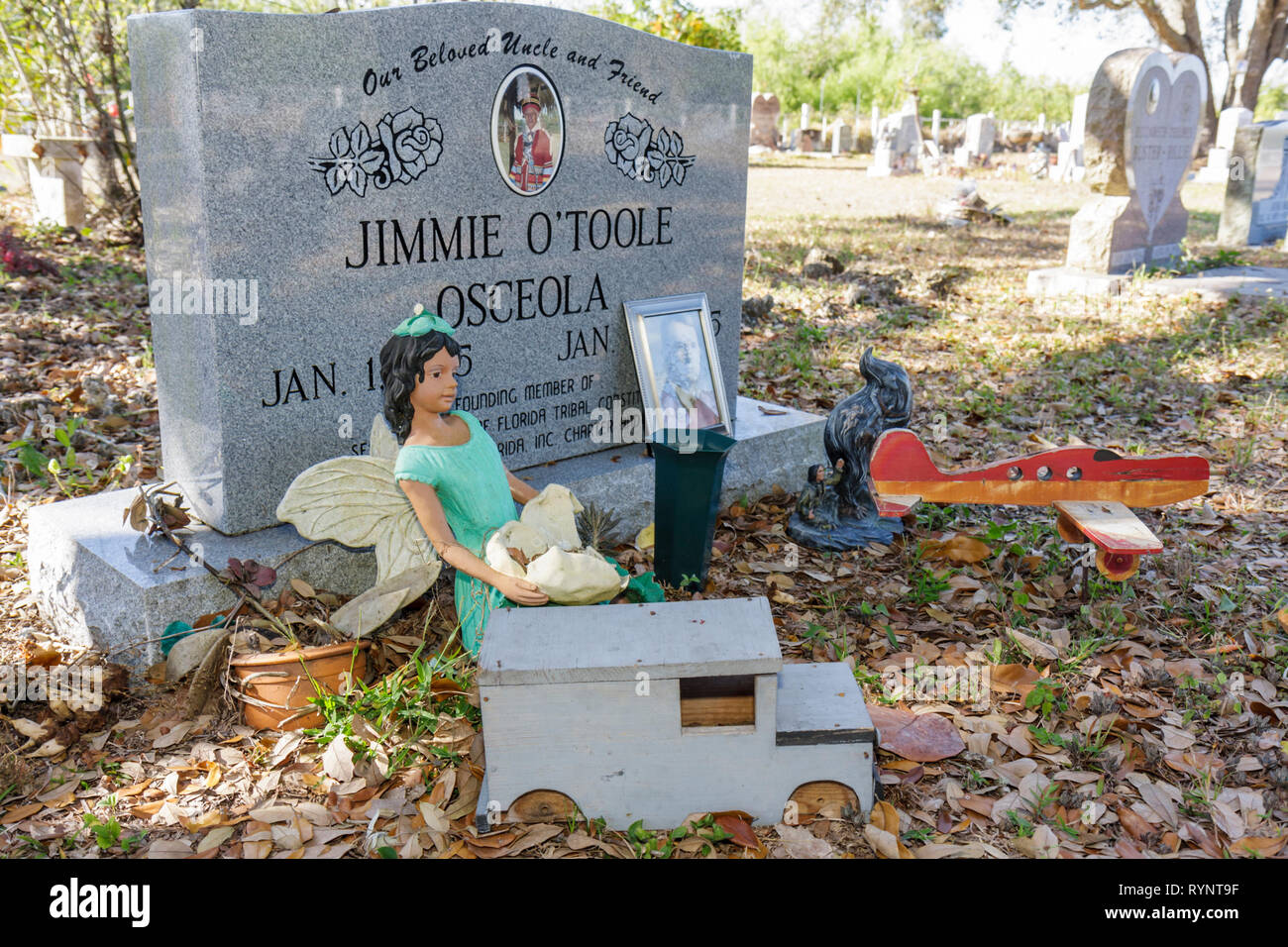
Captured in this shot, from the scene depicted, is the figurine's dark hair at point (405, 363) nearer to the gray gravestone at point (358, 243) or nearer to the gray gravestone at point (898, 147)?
Result: the gray gravestone at point (358, 243)

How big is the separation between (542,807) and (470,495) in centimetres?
104

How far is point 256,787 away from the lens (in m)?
2.86

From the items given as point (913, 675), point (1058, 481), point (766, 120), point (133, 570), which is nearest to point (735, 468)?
point (1058, 481)

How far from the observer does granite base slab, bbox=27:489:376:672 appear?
334 centimetres

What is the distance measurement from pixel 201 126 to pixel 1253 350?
7261 millimetres

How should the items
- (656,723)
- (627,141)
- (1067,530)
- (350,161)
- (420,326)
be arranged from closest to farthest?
(656,723) < (420,326) < (350,161) < (1067,530) < (627,141)

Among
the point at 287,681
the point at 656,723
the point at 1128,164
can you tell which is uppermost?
the point at 1128,164

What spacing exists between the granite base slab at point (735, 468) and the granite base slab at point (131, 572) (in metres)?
1.04

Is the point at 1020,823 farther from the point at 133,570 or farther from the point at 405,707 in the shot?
the point at 133,570

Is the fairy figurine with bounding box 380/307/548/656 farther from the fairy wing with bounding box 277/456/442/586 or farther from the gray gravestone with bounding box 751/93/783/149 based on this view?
the gray gravestone with bounding box 751/93/783/149

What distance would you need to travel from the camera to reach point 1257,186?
1291cm

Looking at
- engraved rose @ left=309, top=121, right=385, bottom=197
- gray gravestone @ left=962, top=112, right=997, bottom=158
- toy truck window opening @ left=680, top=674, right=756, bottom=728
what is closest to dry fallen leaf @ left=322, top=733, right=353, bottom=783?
toy truck window opening @ left=680, top=674, right=756, bottom=728

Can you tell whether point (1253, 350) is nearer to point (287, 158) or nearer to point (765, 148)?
point (287, 158)

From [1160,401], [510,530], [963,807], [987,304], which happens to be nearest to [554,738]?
[510,530]
